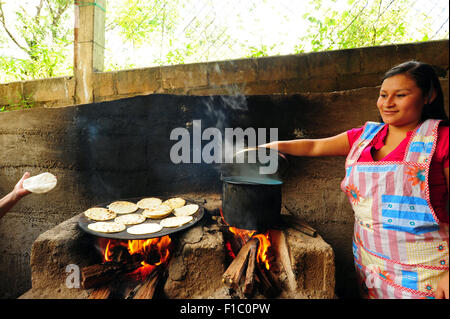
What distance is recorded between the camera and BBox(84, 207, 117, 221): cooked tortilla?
6.72 feet

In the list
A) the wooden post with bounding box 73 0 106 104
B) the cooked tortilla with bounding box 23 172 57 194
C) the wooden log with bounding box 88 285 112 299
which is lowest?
the wooden log with bounding box 88 285 112 299

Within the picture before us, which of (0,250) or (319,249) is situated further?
(0,250)

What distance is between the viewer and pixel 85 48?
3170mm

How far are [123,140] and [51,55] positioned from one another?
2546 mm

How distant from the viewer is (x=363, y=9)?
2.88 metres

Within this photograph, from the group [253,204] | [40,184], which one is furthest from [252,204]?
[40,184]

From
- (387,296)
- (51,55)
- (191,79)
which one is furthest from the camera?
(51,55)

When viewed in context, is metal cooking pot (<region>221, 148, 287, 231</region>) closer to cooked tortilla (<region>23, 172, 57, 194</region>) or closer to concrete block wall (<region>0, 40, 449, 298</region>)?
concrete block wall (<region>0, 40, 449, 298</region>)

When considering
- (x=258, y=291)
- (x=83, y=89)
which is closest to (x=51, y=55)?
(x=83, y=89)

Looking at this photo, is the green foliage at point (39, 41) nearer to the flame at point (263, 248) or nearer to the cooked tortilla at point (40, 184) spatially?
the cooked tortilla at point (40, 184)

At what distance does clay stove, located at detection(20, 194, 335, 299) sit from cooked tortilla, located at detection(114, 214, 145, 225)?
329mm

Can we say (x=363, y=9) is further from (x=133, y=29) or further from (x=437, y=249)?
(x=133, y=29)

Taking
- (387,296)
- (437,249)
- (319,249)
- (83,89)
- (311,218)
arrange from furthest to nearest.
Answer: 1. (83,89)
2. (311,218)
3. (319,249)
4. (387,296)
5. (437,249)

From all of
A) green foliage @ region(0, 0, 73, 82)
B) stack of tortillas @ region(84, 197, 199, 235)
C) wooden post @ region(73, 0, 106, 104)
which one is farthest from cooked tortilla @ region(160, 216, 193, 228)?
green foliage @ region(0, 0, 73, 82)
